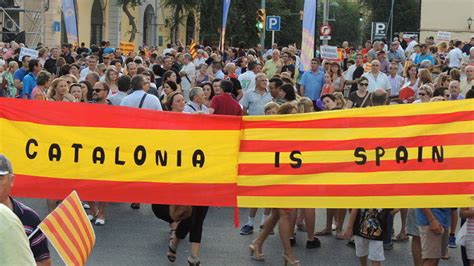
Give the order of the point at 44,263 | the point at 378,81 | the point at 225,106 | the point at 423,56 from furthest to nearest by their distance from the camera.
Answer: the point at 423,56 → the point at 378,81 → the point at 225,106 → the point at 44,263

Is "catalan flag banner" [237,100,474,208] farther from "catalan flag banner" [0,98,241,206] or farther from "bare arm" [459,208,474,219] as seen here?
"catalan flag banner" [0,98,241,206]

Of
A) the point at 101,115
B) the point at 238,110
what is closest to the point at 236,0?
the point at 238,110

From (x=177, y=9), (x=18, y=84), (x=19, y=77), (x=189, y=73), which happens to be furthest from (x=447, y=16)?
(x=18, y=84)

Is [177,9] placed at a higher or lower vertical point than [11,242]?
higher

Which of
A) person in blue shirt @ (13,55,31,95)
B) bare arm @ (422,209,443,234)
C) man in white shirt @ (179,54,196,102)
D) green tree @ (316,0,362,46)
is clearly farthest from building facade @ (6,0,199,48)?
green tree @ (316,0,362,46)

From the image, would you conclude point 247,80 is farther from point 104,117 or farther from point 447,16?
point 447,16

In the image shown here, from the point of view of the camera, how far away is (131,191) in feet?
25.9

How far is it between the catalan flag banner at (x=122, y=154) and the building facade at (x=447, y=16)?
4724cm

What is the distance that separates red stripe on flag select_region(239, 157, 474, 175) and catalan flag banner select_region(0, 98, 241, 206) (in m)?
0.23

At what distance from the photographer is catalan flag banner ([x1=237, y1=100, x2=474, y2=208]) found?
7492 millimetres

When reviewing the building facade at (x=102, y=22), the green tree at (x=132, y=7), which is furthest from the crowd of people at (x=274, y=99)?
the green tree at (x=132, y=7)

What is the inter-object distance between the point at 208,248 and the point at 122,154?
2437mm

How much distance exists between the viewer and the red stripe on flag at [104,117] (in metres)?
7.96

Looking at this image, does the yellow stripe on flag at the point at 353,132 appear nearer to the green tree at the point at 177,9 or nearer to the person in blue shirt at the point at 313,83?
the person in blue shirt at the point at 313,83
